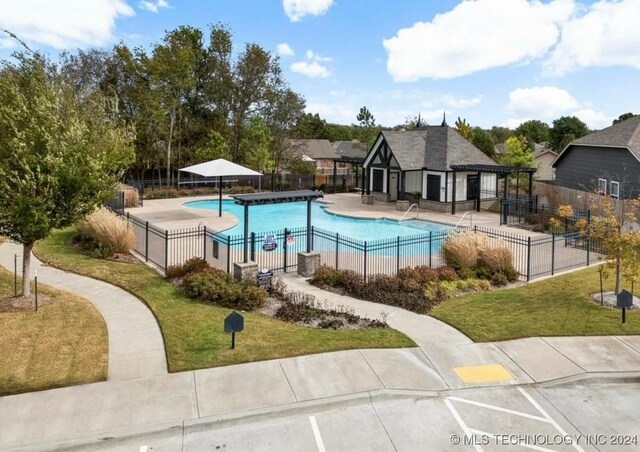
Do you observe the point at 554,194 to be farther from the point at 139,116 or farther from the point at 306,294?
the point at 139,116

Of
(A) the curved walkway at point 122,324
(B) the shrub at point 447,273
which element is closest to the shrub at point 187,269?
(A) the curved walkway at point 122,324

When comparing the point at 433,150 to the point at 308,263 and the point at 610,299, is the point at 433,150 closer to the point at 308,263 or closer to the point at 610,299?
the point at 308,263

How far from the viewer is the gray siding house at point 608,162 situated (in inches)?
1156

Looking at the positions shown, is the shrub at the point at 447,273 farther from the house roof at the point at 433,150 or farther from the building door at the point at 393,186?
the building door at the point at 393,186

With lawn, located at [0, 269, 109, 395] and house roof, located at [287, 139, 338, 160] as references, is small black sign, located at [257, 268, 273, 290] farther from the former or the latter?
house roof, located at [287, 139, 338, 160]

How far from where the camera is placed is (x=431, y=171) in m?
33.7

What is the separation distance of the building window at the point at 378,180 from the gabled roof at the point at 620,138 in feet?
44.6

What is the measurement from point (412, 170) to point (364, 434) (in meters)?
27.8

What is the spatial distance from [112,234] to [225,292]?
278 inches

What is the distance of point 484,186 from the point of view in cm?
3506

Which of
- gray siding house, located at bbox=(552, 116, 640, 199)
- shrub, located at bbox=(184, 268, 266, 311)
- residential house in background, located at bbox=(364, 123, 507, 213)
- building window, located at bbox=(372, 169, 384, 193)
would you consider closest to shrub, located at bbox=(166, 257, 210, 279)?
shrub, located at bbox=(184, 268, 266, 311)

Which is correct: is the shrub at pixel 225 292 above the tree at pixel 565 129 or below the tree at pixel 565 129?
below

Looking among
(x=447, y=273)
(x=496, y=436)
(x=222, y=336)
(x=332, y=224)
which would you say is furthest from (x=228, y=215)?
(x=496, y=436)

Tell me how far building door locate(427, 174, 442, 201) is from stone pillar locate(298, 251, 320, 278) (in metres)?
19.3
